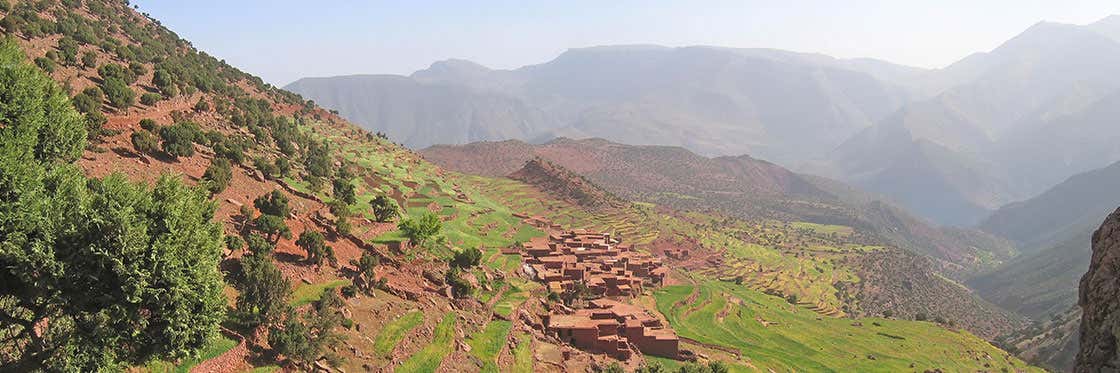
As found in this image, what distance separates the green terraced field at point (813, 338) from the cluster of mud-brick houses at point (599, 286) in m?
4.68

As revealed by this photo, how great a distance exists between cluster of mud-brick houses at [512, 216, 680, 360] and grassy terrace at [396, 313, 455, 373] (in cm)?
911


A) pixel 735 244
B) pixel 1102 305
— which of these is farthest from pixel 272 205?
pixel 735 244

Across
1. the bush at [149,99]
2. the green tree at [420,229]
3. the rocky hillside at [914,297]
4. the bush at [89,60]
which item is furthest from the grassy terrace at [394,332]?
the rocky hillside at [914,297]

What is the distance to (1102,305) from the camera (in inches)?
494

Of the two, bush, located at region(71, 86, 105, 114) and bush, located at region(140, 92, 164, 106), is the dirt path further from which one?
Answer: bush, located at region(140, 92, 164, 106)

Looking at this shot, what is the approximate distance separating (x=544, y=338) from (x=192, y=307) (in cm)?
2220

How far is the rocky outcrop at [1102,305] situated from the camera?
11.7 meters

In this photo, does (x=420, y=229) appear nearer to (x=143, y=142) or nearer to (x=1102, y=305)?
(x=143, y=142)

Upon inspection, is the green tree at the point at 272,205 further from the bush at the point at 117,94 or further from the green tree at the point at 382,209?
the bush at the point at 117,94

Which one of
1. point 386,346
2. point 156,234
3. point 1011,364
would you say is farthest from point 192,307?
point 1011,364

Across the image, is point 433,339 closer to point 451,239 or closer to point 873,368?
point 451,239

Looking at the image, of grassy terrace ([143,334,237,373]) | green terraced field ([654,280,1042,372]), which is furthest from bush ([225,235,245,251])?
green terraced field ([654,280,1042,372])

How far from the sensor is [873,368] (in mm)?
53094

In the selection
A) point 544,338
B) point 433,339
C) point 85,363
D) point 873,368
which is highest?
point 85,363
